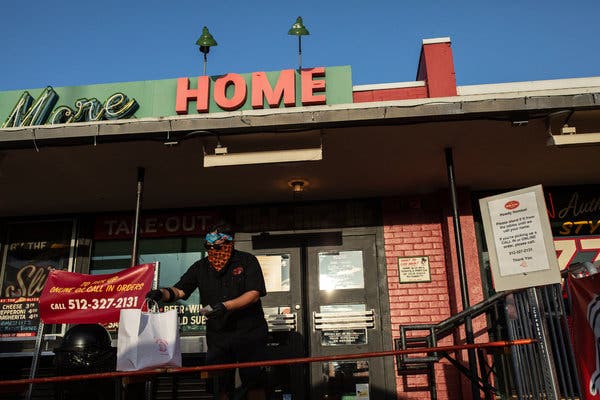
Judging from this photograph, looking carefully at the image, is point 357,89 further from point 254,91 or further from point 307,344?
point 307,344

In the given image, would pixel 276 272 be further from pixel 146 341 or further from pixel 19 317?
pixel 19 317

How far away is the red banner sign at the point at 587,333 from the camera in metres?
3.61

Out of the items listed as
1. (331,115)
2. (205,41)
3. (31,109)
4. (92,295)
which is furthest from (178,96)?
(331,115)

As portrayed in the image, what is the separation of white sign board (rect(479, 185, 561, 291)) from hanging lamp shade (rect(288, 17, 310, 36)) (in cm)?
607

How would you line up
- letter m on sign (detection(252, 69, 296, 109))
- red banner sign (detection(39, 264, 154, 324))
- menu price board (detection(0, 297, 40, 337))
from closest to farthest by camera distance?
1. red banner sign (detection(39, 264, 154, 324))
2. menu price board (detection(0, 297, 40, 337))
3. letter m on sign (detection(252, 69, 296, 109))

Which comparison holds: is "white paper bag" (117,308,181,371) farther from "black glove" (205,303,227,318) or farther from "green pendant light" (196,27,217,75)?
"green pendant light" (196,27,217,75)

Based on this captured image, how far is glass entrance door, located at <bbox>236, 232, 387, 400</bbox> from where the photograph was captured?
6723mm

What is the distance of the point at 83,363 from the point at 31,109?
4.89 metres

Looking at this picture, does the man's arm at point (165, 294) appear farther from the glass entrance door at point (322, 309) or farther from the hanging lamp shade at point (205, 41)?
the hanging lamp shade at point (205, 41)

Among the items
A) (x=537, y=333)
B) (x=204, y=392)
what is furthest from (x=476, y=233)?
(x=204, y=392)

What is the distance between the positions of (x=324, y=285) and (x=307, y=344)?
86 cm

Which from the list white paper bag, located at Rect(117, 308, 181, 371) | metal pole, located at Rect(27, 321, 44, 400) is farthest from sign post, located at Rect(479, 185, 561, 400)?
metal pole, located at Rect(27, 321, 44, 400)

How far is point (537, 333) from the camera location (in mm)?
3662

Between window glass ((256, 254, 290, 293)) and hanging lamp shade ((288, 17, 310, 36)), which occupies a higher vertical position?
hanging lamp shade ((288, 17, 310, 36))
